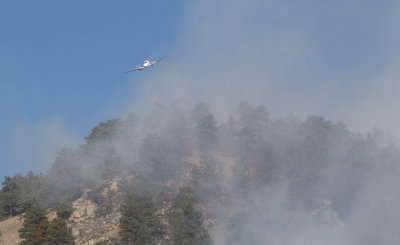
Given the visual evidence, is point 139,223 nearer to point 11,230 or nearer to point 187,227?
point 187,227

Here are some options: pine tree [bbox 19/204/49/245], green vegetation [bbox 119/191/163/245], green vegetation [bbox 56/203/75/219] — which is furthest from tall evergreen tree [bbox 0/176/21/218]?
green vegetation [bbox 119/191/163/245]

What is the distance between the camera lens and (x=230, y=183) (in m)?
90.9

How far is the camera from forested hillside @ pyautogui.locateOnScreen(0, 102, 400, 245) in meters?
74.9

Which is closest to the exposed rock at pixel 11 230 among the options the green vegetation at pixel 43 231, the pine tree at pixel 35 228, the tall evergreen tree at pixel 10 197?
the tall evergreen tree at pixel 10 197

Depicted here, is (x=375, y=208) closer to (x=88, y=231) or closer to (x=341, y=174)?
(x=341, y=174)

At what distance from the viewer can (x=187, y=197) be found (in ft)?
242

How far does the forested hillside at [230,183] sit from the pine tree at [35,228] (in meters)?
10.5

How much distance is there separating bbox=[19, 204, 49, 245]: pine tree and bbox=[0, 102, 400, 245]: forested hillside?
10509mm

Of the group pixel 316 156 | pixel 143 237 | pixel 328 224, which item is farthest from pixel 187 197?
pixel 316 156

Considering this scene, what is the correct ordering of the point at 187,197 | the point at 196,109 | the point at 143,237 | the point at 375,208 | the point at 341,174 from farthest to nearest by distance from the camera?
the point at 196,109 < the point at 341,174 < the point at 375,208 < the point at 187,197 < the point at 143,237

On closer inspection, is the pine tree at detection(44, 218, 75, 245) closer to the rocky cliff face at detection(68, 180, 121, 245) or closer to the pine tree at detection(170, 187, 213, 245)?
the rocky cliff face at detection(68, 180, 121, 245)

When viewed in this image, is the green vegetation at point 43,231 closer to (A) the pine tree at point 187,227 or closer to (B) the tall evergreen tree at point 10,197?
(A) the pine tree at point 187,227

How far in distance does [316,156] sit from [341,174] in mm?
6463

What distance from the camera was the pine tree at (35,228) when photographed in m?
58.2
